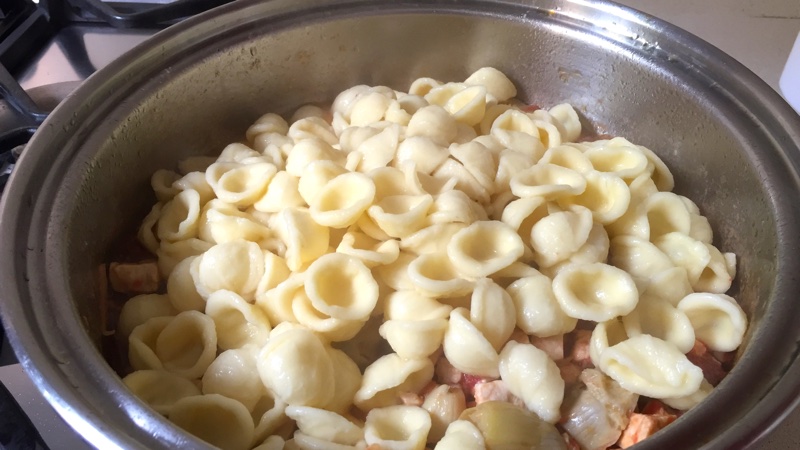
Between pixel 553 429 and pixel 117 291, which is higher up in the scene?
pixel 553 429

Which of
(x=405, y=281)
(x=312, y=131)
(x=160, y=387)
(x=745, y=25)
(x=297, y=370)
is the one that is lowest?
(x=160, y=387)

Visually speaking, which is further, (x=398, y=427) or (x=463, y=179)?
(x=463, y=179)

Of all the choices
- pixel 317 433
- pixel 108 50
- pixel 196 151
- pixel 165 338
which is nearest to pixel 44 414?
pixel 165 338

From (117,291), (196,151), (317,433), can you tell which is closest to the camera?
(317,433)

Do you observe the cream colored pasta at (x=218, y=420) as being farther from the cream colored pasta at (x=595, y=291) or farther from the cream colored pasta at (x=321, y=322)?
the cream colored pasta at (x=595, y=291)

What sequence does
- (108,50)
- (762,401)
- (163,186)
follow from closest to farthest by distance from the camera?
(762,401), (163,186), (108,50)

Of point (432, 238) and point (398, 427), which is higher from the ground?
point (432, 238)

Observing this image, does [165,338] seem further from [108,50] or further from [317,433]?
[108,50]

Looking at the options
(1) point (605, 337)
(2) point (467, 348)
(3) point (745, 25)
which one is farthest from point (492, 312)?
(3) point (745, 25)

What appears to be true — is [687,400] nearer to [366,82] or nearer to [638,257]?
[638,257]
